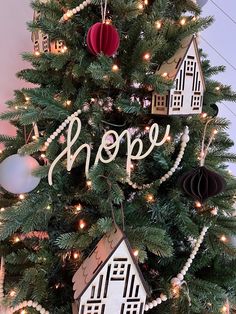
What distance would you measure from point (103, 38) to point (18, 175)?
1.10ft

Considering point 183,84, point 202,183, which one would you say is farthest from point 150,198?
point 183,84

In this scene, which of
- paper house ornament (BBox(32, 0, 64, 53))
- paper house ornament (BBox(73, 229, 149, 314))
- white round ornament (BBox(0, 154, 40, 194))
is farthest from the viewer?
paper house ornament (BBox(32, 0, 64, 53))

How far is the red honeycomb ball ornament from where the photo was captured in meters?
0.74

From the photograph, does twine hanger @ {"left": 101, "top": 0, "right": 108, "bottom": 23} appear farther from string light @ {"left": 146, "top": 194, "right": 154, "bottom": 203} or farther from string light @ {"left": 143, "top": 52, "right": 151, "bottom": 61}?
string light @ {"left": 146, "top": 194, "right": 154, "bottom": 203}

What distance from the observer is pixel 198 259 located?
85cm

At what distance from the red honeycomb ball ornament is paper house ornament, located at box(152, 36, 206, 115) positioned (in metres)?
0.13

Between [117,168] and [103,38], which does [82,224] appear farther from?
[103,38]

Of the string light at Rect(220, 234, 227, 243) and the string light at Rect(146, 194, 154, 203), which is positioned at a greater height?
the string light at Rect(146, 194, 154, 203)

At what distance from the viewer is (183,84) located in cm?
80

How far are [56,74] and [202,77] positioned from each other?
1.11 feet

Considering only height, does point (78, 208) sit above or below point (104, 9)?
below

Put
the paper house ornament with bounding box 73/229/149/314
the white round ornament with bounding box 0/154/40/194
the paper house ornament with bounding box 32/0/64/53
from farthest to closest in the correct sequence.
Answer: the paper house ornament with bounding box 32/0/64/53, the white round ornament with bounding box 0/154/40/194, the paper house ornament with bounding box 73/229/149/314

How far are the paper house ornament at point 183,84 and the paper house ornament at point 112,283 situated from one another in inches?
11.8

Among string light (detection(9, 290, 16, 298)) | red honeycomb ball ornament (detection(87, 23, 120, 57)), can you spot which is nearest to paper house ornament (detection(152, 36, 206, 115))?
red honeycomb ball ornament (detection(87, 23, 120, 57))
